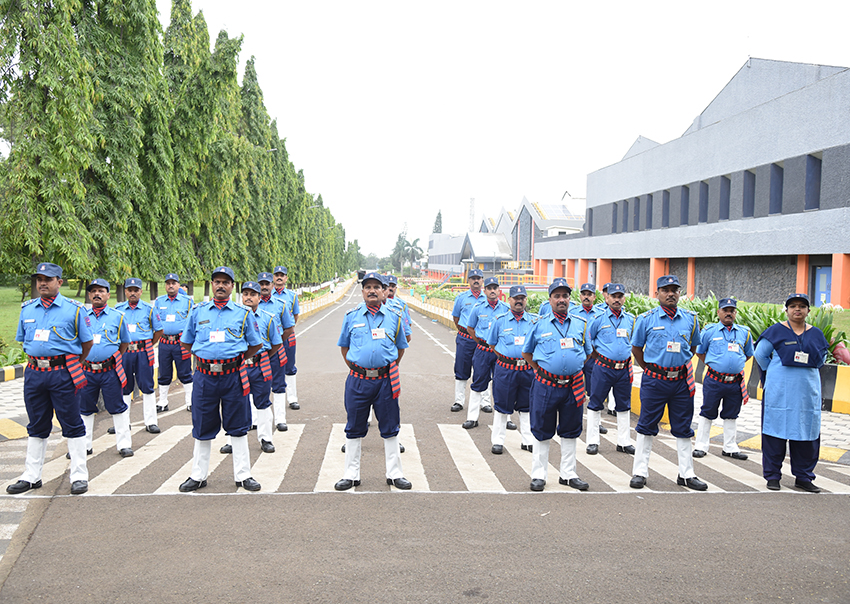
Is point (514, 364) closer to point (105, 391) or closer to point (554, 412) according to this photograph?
point (554, 412)

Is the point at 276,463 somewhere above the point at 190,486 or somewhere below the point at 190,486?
below

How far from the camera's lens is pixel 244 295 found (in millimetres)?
8594

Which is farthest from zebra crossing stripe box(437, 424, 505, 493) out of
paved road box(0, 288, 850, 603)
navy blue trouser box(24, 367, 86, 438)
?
navy blue trouser box(24, 367, 86, 438)

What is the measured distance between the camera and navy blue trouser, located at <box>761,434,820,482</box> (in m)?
7.11

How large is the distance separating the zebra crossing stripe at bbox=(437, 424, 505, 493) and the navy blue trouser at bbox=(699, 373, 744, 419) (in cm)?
318

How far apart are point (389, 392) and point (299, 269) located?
155 feet

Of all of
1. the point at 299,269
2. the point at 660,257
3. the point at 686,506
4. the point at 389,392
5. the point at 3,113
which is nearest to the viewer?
the point at 686,506

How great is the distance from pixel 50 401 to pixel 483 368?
6.31 m

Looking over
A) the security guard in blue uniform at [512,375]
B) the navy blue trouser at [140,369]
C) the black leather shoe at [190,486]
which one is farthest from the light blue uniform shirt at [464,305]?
the black leather shoe at [190,486]

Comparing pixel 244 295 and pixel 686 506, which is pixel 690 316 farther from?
pixel 244 295

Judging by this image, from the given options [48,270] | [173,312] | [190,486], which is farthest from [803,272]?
[48,270]

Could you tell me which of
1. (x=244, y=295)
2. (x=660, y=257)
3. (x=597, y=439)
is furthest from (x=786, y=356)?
→ (x=660, y=257)

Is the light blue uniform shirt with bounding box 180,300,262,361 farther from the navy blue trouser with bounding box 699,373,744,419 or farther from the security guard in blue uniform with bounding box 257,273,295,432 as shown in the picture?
the navy blue trouser with bounding box 699,373,744,419

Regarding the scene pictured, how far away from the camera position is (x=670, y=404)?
23.7 ft
